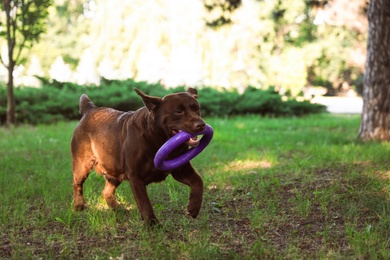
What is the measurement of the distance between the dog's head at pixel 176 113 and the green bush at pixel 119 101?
10.7 metres

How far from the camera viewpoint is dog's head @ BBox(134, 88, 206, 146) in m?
3.75

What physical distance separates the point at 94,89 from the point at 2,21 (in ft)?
15.5

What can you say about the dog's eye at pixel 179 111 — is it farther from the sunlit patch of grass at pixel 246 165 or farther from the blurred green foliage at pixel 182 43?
the blurred green foliage at pixel 182 43

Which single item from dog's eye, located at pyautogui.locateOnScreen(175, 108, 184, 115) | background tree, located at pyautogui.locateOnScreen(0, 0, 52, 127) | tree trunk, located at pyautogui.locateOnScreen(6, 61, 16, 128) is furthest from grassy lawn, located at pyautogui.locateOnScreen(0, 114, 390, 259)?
tree trunk, located at pyautogui.locateOnScreen(6, 61, 16, 128)

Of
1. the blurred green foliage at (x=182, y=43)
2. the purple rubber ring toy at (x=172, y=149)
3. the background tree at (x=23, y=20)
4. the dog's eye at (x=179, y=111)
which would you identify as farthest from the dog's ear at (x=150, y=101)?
the blurred green foliage at (x=182, y=43)

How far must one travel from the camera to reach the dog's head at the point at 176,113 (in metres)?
3.75

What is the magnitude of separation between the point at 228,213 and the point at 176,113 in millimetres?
1396


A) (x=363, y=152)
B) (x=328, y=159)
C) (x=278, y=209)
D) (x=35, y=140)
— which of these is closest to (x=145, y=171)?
(x=278, y=209)

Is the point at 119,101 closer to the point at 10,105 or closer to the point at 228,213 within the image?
the point at 10,105

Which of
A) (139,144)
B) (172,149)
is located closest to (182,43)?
(139,144)

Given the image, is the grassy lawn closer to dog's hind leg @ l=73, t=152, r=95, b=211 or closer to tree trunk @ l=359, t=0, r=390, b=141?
dog's hind leg @ l=73, t=152, r=95, b=211

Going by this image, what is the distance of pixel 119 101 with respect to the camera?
602 inches

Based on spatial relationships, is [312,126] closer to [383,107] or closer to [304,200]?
[383,107]

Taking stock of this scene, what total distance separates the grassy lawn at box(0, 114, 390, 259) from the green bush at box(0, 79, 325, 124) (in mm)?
6824
